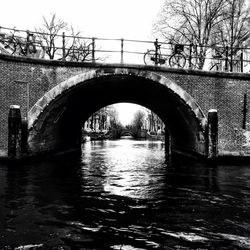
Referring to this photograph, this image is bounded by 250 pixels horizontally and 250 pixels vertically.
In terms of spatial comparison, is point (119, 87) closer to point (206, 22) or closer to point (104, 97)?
point (104, 97)

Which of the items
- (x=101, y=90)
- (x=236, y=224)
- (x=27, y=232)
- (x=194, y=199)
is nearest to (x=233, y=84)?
(x=101, y=90)

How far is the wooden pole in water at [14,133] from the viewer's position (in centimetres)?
1218

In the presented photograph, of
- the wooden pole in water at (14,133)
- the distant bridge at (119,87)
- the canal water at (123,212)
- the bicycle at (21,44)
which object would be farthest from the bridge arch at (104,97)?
the canal water at (123,212)

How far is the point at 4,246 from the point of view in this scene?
4117 mm

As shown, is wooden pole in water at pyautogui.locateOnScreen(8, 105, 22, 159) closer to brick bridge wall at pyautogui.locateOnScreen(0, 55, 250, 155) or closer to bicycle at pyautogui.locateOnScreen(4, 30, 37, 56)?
brick bridge wall at pyautogui.locateOnScreen(0, 55, 250, 155)

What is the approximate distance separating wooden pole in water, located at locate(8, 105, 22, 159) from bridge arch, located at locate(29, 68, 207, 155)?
26.9 inches

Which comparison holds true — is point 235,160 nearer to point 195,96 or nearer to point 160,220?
point 195,96

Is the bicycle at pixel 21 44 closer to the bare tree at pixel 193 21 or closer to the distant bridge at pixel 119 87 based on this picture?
the distant bridge at pixel 119 87

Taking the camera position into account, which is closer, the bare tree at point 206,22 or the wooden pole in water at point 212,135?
the wooden pole in water at point 212,135

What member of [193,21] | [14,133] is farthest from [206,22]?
[14,133]

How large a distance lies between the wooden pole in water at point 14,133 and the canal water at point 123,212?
231cm

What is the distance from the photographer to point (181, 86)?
1374cm

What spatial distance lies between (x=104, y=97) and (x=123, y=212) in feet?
42.1

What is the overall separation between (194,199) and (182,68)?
777 cm
